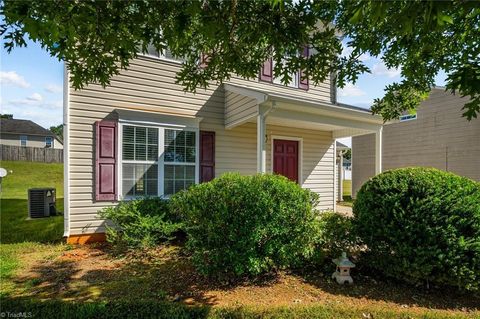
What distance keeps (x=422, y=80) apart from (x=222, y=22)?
2.71 m

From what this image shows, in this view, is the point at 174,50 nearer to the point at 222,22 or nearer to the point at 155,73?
the point at 222,22

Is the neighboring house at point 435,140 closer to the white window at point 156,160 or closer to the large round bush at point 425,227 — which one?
the large round bush at point 425,227

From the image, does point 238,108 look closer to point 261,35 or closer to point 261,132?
point 261,132

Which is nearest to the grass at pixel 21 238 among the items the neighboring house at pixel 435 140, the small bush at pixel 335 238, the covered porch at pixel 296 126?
the small bush at pixel 335 238

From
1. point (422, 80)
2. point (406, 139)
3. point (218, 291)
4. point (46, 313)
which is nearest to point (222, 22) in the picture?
point (422, 80)

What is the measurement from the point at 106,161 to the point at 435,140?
13.2m

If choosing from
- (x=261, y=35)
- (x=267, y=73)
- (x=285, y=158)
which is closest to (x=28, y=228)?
(x=285, y=158)

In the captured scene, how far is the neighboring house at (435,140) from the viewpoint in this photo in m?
11.2

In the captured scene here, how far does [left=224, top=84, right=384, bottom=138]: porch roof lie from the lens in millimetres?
6008

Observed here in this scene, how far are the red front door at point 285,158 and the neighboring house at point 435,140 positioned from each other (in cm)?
641

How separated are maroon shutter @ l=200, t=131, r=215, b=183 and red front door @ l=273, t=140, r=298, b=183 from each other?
2071 millimetres

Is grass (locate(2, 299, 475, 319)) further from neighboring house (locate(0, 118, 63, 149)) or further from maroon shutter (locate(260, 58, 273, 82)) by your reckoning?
neighboring house (locate(0, 118, 63, 149))

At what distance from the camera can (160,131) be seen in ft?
21.2

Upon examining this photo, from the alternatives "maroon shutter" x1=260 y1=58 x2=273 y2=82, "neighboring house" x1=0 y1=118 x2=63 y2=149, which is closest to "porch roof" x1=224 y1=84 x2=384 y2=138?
"maroon shutter" x1=260 y1=58 x2=273 y2=82
